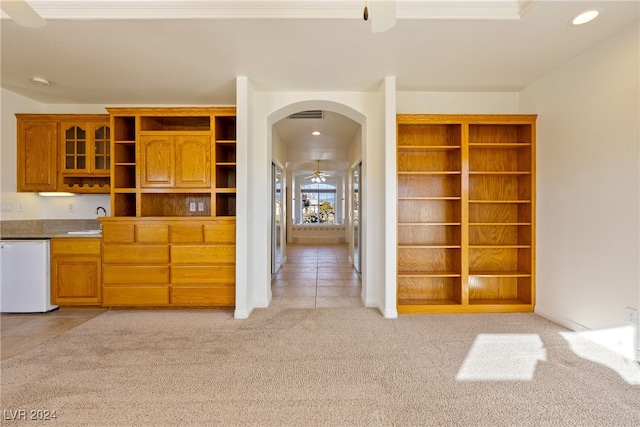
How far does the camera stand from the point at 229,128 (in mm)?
4062

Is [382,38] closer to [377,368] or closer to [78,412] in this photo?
[377,368]

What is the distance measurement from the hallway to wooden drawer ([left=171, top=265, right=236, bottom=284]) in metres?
0.72

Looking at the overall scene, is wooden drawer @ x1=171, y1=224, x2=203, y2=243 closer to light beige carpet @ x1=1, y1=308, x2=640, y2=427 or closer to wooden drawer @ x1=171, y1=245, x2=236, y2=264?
wooden drawer @ x1=171, y1=245, x2=236, y2=264

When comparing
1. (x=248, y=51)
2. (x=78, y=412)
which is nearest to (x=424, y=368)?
(x=78, y=412)

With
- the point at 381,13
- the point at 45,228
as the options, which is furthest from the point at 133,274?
the point at 381,13

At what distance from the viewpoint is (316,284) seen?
4848mm

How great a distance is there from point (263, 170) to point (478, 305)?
114 inches

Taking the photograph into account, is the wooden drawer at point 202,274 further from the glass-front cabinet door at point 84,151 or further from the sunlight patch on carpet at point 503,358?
the sunlight patch on carpet at point 503,358

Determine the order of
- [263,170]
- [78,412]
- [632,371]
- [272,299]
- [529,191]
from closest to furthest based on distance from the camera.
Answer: [78,412]
[632,371]
[529,191]
[263,170]
[272,299]

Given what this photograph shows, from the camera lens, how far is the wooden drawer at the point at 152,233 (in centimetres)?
353

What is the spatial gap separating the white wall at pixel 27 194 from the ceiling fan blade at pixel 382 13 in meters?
4.01

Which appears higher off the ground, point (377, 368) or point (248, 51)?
point (248, 51)

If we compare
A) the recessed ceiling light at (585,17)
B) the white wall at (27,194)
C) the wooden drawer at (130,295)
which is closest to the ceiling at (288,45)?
the recessed ceiling light at (585,17)

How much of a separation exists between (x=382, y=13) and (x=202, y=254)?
9.54ft
